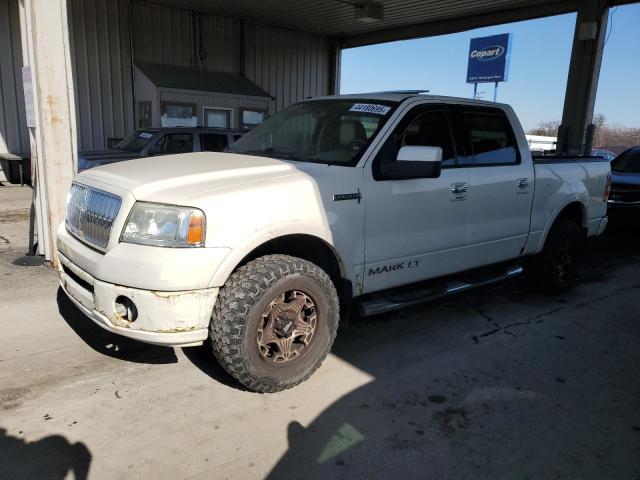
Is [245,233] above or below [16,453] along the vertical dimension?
above

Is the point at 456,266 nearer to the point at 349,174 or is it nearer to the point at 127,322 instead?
the point at 349,174

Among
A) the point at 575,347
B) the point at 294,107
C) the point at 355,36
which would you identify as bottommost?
the point at 575,347

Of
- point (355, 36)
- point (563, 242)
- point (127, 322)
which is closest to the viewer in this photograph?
point (127, 322)

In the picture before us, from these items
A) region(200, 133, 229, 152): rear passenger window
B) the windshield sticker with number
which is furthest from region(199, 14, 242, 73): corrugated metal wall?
the windshield sticker with number

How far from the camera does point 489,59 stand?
94.9ft

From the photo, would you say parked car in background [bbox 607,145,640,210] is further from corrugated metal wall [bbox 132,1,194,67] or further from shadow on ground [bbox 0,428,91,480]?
corrugated metal wall [bbox 132,1,194,67]

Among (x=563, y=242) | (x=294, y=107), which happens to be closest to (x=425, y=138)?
(x=294, y=107)

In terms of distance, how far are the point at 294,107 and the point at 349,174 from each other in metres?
1.51

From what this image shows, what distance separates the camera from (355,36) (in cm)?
1938

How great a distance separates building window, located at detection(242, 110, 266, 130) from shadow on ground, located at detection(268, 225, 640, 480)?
42.7ft

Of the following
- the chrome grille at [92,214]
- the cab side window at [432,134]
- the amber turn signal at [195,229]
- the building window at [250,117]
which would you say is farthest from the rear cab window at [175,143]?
the amber turn signal at [195,229]

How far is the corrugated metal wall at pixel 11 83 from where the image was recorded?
13.5 m

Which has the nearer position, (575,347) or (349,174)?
(349,174)

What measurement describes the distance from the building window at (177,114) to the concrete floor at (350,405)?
1106cm
